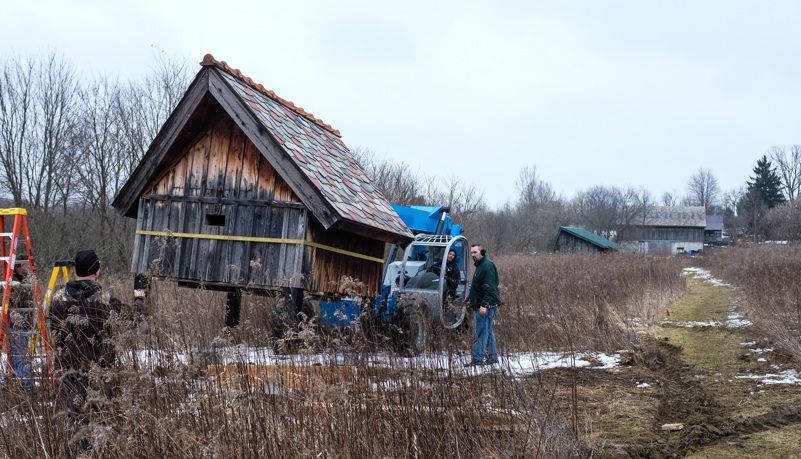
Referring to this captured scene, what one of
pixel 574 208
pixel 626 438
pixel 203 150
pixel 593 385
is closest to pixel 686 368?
pixel 593 385

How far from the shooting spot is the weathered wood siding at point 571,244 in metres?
53.5

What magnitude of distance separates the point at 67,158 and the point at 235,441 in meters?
24.5

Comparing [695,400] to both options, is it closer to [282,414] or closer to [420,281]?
[282,414]

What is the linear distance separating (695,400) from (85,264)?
6.33 metres

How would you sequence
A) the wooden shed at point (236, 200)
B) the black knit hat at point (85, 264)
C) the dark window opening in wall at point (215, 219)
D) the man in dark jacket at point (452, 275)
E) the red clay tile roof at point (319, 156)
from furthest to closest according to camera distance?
1. the man in dark jacket at point (452, 275)
2. the dark window opening in wall at point (215, 219)
3. the red clay tile roof at point (319, 156)
4. the wooden shed at point (236, 200)
5. the black knit hat at point (85, 264)

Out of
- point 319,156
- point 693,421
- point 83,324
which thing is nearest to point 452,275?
point 319,156

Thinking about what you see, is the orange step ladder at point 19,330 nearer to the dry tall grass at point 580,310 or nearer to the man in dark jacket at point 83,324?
the man in dark jacket at point 83,324

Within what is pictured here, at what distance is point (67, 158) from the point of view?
2469 cm

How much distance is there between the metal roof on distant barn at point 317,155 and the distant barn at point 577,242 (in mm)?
43615

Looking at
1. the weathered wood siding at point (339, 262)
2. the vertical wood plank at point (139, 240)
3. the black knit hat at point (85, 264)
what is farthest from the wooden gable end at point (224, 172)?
the black knit hat at point (85, 264)

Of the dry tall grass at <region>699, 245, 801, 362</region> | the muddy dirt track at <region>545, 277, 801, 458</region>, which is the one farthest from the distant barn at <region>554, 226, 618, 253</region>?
the muddy dirt track at <region>545, 277, 801, 458</region>

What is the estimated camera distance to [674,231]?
73.0 m

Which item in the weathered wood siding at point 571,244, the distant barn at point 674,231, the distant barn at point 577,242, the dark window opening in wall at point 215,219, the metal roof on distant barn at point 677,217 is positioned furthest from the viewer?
the metal roof on distant barn at point 677,217

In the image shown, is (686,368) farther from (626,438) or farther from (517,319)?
(626,438)
